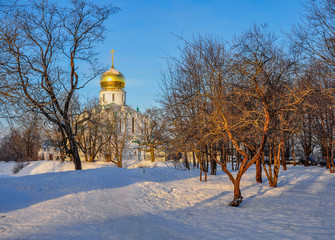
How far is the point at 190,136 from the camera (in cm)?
1071

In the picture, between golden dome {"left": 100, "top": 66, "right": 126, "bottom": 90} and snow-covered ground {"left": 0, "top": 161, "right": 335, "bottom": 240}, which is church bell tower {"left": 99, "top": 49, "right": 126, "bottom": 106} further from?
snow-covered ground {"left": 0, "top": 161, "right": 335, "bottom": 240}

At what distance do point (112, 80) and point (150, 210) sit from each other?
39.0 metres

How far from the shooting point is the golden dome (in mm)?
45750

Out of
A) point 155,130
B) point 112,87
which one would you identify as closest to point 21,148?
point 112,87

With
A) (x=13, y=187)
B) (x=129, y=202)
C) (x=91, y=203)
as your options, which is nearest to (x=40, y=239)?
(x=91, y=203)

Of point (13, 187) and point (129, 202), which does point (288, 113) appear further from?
point (13, 187)

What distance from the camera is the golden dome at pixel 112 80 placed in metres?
45.8

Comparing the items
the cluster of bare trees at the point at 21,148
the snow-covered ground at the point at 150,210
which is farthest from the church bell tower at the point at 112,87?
the snow-covered ground at the point at 150,210

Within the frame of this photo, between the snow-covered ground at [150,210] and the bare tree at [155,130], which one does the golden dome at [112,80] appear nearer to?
the bare tree at [155,130]

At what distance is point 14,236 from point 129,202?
4.50 metres

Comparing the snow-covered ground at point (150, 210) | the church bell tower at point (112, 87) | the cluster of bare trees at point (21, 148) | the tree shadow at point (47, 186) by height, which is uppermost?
the church bell tower at point (112, 87)

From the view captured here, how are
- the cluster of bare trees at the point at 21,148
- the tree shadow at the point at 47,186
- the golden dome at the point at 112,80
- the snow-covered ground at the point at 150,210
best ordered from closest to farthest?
the snow-covered ground at the point at 150,210, the tree shadow at the point at 47,186, the cluster of bare trees at the point at 21,148, the golden dome at the point at 112,80

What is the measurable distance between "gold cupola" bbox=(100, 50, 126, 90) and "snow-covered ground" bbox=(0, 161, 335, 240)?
33.6 meters

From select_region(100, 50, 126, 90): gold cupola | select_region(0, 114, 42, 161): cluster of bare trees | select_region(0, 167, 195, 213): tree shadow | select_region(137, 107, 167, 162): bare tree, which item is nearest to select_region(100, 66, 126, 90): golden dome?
select_region(100, 50, 126, 90): gold cupola
